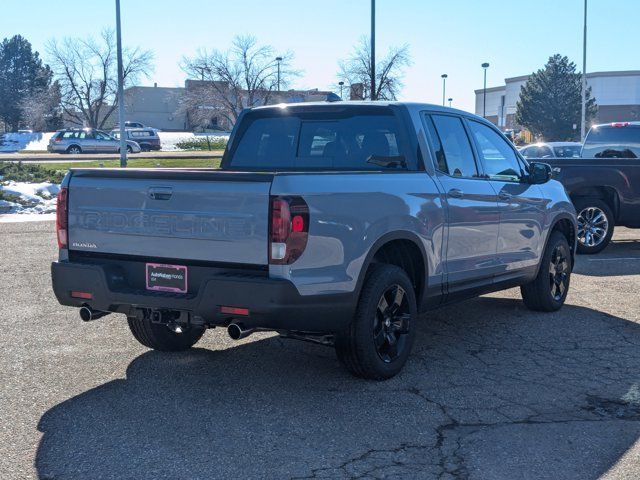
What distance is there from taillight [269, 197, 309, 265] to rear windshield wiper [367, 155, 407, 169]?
1.52m

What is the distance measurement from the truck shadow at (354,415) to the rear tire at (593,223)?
5.65 meters

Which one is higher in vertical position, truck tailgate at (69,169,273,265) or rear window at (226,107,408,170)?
rear window at (226,107,408,170)

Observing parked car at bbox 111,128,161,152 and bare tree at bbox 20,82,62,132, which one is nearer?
parked car at bbox 111,128,161,152

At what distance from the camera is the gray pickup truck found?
5023 millimetres

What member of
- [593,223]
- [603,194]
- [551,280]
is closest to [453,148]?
[551,280]

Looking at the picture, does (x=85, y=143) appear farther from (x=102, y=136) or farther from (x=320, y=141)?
(x=320, y=141)

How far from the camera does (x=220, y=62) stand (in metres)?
51.0

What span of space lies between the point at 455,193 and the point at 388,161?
59 cm

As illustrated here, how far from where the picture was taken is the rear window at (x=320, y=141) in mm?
6488

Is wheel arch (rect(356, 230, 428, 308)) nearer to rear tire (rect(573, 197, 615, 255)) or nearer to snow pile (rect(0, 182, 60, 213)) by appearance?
rear tire (rect(573, 197, 615, 255))

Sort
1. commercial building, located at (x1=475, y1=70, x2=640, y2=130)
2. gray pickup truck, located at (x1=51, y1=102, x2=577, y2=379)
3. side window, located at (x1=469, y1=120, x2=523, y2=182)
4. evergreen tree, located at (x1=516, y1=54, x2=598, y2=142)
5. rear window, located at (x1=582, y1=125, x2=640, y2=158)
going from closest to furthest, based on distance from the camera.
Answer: gray pickup truck, located at (x1=51, y1=102, x2=577, y2=379)
side window, located at (x1=469, y1=120, x2=523, y2=182)
rear window, located at (x1=582, y1=125, x2=640, y2=158)
evergreen tree, located at (x1=516, y1=54, x2=598, y2=142)
commercial building, located at (x1=475, y1=70, x2=640, y2=130)

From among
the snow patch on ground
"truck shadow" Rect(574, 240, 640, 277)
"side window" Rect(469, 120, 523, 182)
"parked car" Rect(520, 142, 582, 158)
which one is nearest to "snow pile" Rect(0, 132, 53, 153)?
the snow patch on ground

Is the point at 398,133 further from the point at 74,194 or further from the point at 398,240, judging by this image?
the point at 74,194

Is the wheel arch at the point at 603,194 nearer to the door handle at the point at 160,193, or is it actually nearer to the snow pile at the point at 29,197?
the door handle at the point at 160,193
